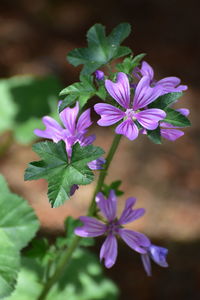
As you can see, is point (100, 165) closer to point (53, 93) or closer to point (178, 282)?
point (178, 282)

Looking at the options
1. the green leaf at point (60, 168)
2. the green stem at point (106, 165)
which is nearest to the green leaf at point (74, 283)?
the green stem at point (106, 165)

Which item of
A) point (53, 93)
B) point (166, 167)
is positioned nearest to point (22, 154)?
point (53, 93)

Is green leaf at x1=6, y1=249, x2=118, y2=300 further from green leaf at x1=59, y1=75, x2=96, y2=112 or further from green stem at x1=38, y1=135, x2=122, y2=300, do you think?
green leaf at x1=59, y1=75, x2=96, y2=112

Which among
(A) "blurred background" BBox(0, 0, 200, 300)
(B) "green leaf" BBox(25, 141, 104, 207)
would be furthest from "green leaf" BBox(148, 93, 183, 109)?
(A) "blurred background" BBox(0, 0, 200, 300)

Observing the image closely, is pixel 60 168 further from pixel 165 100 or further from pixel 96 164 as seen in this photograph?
pixel 165 100

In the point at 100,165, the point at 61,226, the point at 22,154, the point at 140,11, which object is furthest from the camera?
the point at 140,11
